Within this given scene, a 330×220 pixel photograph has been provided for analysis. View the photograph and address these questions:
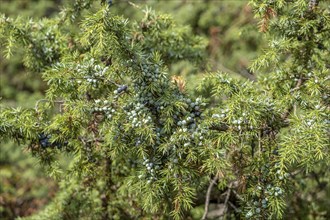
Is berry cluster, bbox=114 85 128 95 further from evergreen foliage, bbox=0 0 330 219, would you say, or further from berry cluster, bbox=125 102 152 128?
berry cluster, bbox=125 102 152 128

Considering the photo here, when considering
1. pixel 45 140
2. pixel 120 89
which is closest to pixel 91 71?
pixel 120 89

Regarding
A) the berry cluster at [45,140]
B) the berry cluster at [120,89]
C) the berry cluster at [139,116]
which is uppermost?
the berry cluster at [120,89]

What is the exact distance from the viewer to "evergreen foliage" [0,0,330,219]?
2057mm

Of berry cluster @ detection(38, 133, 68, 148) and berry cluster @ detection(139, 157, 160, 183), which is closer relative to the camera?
berry cluster @ detection(139, 157, 160, 183)

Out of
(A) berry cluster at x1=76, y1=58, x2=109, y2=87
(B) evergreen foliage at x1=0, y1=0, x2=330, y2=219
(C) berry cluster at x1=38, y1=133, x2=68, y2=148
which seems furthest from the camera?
(C) berry cluster at x1=38, y1=133, x2=68, y2=148

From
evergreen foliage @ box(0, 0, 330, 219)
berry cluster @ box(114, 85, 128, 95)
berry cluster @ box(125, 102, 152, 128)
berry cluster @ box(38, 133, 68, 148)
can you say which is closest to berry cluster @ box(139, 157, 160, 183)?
evergreen foliage @ box(0, 0, 330, 219)

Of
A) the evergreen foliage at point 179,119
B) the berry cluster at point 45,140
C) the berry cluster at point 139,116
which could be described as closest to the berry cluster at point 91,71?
the evergreen foliage at point 179,119

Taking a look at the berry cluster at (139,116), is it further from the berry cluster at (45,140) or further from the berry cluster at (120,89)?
the berry cluster at (45,140)

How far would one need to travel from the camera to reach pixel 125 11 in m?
6.20

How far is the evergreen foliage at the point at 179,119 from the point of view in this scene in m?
2.06

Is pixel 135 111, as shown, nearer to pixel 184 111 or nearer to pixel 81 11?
pixel 184 111

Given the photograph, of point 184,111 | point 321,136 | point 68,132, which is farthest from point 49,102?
point 321,136

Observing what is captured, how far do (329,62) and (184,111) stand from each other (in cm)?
97

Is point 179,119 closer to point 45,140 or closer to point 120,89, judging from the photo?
point 120,89
